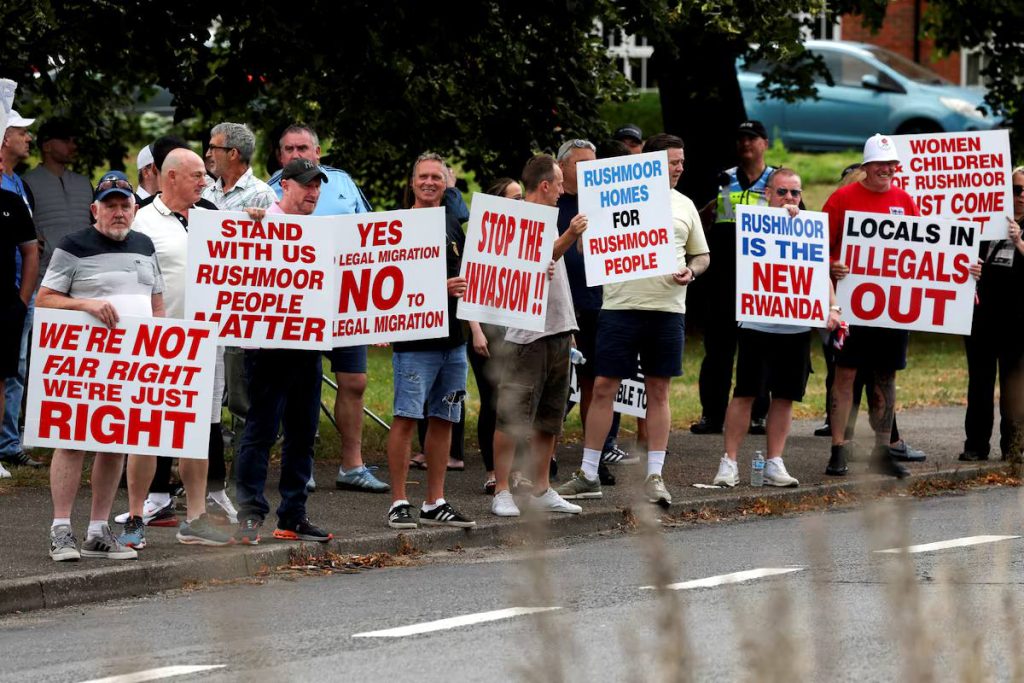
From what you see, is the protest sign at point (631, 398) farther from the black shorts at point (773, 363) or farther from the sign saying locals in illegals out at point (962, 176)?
the sign saying locals in illegals out at point (962, 176)

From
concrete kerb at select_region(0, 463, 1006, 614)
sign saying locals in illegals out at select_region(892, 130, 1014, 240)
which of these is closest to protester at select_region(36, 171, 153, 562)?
concrete kerb at select_region(0, 463, 1006, 614)

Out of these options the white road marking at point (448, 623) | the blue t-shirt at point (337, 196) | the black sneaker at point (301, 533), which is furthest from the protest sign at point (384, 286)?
the white road marking at point (448, 623)

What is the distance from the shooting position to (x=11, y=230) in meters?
10.8

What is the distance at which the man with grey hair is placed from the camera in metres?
9.75

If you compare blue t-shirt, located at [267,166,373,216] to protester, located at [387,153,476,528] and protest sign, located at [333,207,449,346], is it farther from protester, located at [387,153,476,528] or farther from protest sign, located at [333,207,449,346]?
protest sign, located at [333,207,449,346]

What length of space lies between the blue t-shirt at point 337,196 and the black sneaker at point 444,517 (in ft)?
5.93

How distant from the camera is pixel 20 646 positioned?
6875mm

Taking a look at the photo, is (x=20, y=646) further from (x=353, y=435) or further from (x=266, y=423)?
(x=353, y=435)

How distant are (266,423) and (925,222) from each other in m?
5.04

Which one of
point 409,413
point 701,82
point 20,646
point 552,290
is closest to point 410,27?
point 552,290

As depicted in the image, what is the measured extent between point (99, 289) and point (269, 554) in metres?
1.46

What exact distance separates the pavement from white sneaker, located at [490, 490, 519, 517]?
2.4 inches

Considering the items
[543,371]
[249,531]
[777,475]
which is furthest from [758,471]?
[249,531]

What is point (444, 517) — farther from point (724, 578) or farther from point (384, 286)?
point (724, 578)
